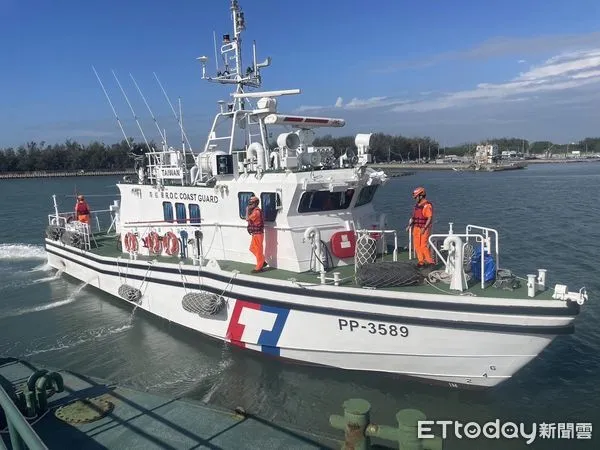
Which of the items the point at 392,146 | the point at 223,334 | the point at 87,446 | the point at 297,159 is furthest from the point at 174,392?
the point at 392,146

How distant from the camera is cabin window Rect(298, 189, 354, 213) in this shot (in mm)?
8539

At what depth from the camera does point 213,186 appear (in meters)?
9.68

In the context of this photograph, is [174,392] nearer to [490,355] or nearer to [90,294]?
[490,355]

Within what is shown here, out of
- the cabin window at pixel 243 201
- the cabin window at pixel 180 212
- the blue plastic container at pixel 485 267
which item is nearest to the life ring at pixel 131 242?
the cabin window at pixel 180 212

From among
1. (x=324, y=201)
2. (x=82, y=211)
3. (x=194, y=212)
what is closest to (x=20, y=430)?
(x=324, y=201)

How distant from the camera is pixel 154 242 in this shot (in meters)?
11.1

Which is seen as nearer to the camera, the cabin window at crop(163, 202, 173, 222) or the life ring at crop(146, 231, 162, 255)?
the cabin window at crop(163, 202, 173, 222)

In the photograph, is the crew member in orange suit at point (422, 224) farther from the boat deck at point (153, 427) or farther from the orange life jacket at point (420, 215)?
the boat deck at point (153, 427)

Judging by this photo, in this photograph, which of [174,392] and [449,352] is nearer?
[449,352]

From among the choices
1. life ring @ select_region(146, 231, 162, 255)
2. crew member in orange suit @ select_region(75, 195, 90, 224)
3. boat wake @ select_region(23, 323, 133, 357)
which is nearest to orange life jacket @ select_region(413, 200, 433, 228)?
life ring @ select_region(146, 231, 162, 255)

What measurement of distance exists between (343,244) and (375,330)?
208 centimetres

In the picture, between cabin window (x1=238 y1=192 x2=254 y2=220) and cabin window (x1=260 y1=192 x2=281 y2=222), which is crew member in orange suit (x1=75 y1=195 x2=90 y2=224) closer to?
cabin window (x1=238 y1=192 x2=254 y2=220)

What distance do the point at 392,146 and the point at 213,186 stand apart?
102233 mm

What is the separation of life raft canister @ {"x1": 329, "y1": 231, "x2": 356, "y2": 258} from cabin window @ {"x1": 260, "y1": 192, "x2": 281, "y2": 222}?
46.0 inches
